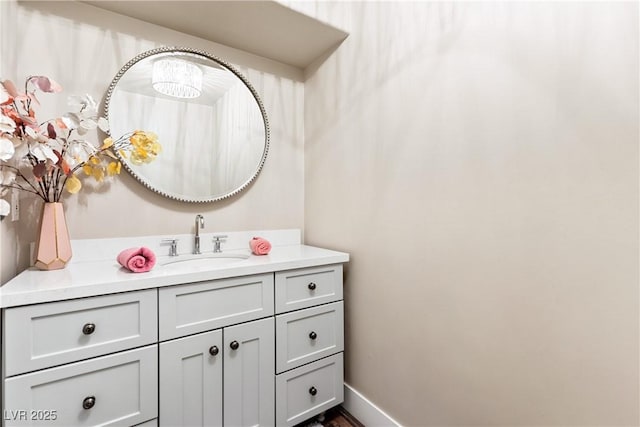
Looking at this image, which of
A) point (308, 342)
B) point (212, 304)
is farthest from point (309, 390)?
point (212, 304)

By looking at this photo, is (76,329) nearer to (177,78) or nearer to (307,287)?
(307,287)

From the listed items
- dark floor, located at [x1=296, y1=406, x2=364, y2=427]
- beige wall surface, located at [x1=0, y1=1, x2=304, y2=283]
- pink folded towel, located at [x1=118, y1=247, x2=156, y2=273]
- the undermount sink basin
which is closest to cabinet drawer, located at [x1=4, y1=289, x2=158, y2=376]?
pink folded towel, located at [x1=118, y1=247, x2=156, y2=273]

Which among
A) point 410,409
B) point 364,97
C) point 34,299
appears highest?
point 364,97

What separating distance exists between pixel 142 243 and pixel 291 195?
901 mm

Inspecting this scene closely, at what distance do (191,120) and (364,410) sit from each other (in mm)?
1789

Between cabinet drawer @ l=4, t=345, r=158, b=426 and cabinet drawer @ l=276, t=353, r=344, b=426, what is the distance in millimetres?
536

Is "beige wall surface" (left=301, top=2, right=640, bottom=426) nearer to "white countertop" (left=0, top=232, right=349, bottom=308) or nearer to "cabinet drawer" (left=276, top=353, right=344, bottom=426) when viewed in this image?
"cabinet drawer" (left=276, top=353, right=344, bottom=426)

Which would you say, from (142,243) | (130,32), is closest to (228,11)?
(130,32)

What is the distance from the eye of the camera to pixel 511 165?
101 cm

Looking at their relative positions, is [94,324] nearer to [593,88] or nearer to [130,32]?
[130,32]

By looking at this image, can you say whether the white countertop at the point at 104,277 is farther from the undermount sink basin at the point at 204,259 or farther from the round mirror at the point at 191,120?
the round mirror at the point at 191,120

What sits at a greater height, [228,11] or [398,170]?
[228,11]

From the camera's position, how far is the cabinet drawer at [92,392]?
36.6 inches

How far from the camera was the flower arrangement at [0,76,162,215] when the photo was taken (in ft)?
3.59
